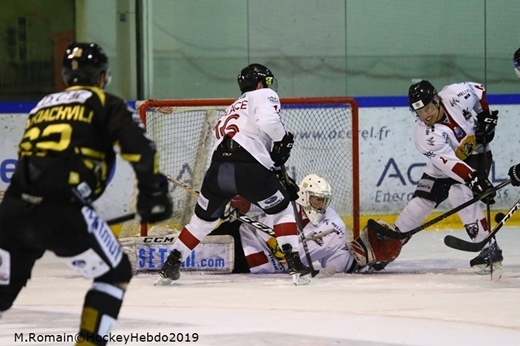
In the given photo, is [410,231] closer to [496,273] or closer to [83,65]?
[496,273]

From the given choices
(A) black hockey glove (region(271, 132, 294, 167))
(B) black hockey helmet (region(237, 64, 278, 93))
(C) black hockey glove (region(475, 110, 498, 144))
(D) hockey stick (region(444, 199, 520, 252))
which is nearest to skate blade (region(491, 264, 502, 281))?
(D) hockey stick (region(444, 199, 520, 252))

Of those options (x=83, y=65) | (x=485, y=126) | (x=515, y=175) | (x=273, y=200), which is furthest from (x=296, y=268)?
(x=83, y=65)

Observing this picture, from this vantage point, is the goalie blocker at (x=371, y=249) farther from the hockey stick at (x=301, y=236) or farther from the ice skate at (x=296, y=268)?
the ice skate at (x=296, y=268)

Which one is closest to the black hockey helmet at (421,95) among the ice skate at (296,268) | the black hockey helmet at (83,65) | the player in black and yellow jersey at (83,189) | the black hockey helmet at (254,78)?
the black hockey helmet at (254,78)

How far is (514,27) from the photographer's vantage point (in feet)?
30.4

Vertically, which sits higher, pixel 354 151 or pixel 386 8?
pixel 386 8

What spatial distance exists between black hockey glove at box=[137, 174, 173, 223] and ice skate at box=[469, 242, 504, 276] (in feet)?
10.5

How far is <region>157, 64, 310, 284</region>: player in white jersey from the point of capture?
19.1 ft

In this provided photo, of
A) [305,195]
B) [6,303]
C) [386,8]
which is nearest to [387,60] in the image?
[386,8]

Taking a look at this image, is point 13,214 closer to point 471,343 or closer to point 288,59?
point 471,343

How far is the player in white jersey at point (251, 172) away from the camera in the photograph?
5.84 meters

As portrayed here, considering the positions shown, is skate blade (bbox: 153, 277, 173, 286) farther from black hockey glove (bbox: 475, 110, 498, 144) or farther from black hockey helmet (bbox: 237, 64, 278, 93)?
black hockey glove (bbox: 475, 110, 498, 144)

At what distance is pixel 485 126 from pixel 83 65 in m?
3.33

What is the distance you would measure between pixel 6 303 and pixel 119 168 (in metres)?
4.36
